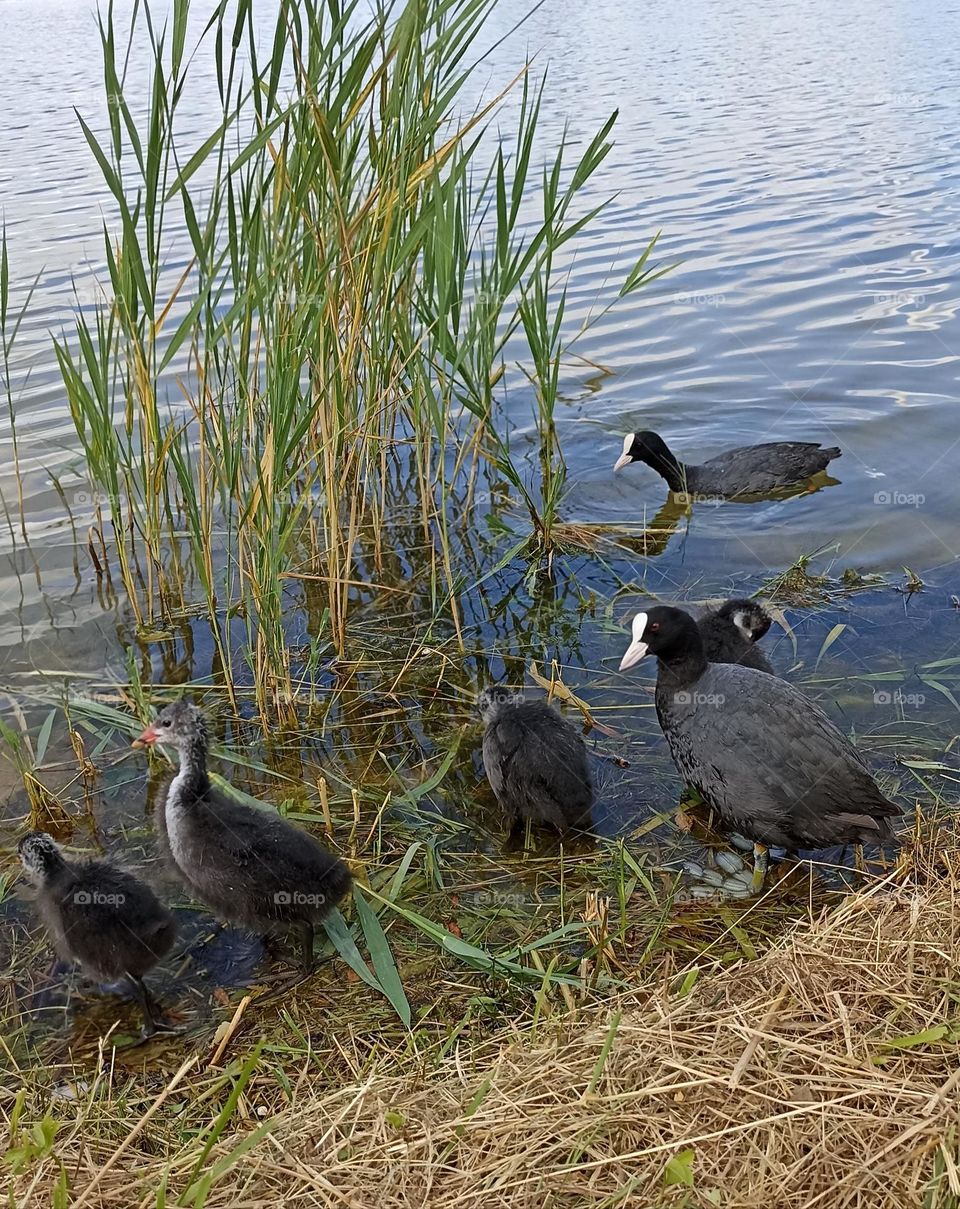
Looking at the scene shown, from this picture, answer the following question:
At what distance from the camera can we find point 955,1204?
7.04 ft

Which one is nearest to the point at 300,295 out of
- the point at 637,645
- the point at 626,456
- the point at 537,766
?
the point at 637,645

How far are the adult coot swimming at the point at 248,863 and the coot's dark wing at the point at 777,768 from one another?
4.21 ft

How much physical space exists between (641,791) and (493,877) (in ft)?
2.39

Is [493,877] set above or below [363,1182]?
below

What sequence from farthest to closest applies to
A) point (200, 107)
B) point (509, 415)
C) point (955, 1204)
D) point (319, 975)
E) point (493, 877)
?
point (200, 107), point (509, 415), point (493, 877), point (319, 975), point (955, 1204)

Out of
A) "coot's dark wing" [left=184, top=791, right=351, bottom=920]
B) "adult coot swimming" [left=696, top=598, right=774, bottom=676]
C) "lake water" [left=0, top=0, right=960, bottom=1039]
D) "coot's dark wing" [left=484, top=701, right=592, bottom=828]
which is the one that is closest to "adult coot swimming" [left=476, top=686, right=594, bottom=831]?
"coot's dark wing" [left=484, top=701, right=592, bottom=828]

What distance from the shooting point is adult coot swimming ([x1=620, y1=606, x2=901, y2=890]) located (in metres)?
3.67

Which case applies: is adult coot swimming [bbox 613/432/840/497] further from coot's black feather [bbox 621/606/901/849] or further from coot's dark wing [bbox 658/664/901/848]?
coot's dark wing [bbox 658/664/901/848]

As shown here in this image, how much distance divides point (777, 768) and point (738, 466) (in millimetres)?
3627

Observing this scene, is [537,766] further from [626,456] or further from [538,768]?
[626,456]

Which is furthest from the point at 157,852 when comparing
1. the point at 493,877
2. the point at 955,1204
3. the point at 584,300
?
the point at 584,300

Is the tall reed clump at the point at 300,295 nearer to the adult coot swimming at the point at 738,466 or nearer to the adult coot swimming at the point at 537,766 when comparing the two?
the adult coot swimming at the point at 537,766

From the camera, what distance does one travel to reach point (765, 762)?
3.76 m

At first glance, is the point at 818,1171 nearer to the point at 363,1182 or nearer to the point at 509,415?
the point at 363,1182
